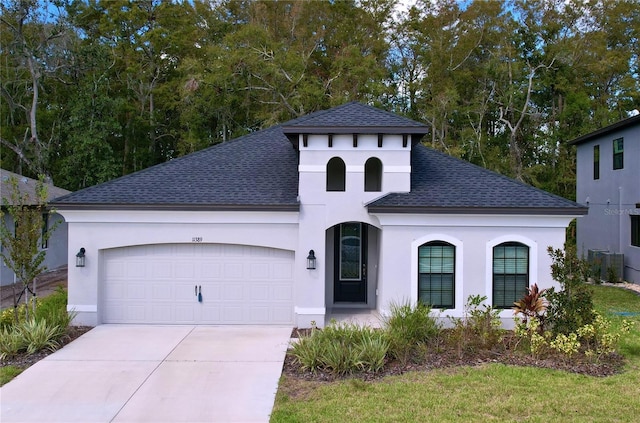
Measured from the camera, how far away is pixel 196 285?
12.6 meters

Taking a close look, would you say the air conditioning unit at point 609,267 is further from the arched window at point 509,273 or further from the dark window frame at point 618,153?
the arched window at point 509,273

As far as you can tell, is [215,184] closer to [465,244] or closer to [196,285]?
[196,285]

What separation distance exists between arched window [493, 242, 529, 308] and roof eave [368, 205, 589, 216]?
774 millimetres

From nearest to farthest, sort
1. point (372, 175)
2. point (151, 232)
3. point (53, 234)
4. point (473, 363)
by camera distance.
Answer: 1. point (473, 363)
2. point (151, 232)
3. point (372, 175)
4. point (53, 234)

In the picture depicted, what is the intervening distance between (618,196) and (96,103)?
2590 cm

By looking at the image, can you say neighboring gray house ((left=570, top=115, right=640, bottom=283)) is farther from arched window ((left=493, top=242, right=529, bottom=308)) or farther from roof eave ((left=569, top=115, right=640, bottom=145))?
arched window ((left=493, top=242, right=529, bottom=308))

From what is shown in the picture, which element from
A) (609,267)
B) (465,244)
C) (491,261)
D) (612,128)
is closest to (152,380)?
(465,244)

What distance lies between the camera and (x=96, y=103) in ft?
94.8

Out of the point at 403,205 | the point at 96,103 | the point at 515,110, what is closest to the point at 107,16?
the point at 96,103

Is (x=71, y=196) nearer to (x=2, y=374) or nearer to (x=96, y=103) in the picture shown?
(x=2, y=374)

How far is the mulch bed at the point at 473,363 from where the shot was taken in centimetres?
858

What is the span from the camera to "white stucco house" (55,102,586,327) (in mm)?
11867

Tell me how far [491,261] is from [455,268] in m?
0.83

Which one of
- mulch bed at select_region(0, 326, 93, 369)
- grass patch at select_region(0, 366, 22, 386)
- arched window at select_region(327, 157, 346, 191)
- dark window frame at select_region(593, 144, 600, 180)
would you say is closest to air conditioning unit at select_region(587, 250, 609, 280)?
dark window frame at select_region(593, 144, 600, 180)
